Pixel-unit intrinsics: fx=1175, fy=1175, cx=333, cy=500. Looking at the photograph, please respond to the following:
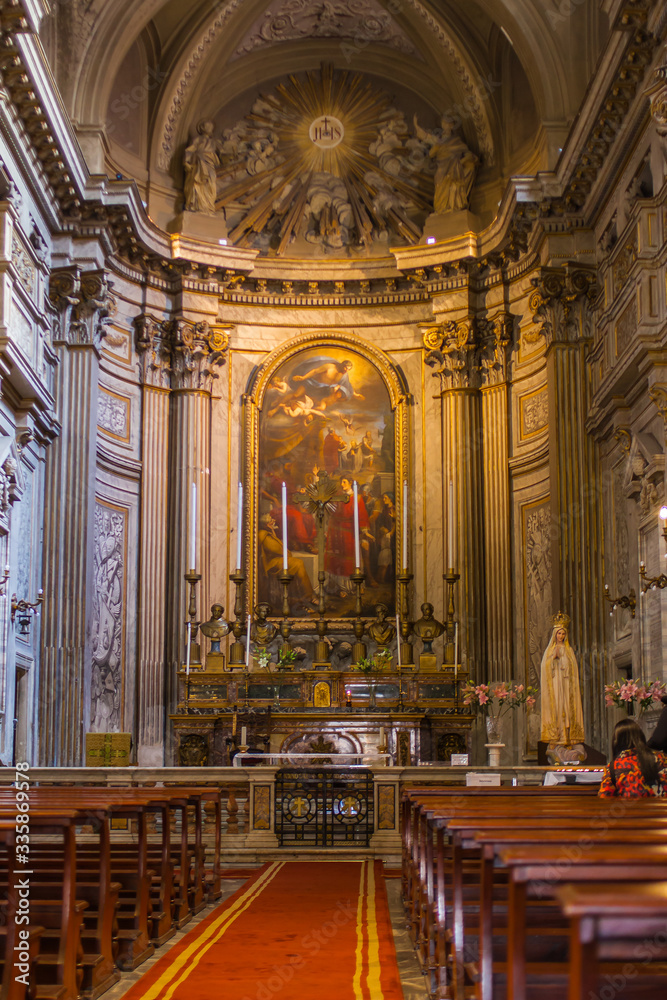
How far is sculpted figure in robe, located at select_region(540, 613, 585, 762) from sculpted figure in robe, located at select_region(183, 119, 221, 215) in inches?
444

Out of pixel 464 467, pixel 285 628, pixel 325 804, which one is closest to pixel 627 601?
pixel 325 804

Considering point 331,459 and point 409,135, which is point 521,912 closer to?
point 331,459

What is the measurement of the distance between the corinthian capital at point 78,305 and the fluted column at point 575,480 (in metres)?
6.69

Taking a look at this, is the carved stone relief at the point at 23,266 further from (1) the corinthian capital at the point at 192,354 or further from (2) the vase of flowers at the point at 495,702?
(2) the vase of flowers at the point at 495,702

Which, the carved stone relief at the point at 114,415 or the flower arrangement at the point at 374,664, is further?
the carved stone relief at the point at 114,415

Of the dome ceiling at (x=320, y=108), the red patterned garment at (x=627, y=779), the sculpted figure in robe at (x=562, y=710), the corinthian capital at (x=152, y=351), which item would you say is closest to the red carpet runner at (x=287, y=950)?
the red patterned garment at (x=627, y=779)

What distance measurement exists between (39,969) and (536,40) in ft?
53.1

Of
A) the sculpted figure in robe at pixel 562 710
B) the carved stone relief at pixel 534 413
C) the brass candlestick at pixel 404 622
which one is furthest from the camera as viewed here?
the carved stone relief at pixel 534 413

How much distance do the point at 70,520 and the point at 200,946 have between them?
1100cm

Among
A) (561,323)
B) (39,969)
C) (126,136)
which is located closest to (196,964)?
(39,969)

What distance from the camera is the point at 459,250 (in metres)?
20.2

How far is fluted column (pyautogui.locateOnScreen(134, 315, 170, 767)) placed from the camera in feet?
61.9

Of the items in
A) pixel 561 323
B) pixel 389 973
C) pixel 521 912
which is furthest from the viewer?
pixel 561 323

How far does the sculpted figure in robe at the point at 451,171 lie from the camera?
20.7 m
